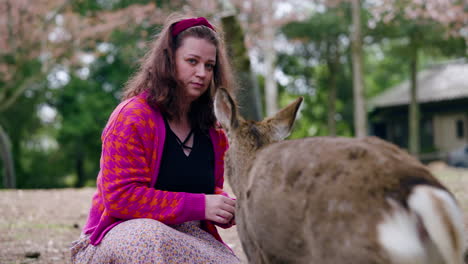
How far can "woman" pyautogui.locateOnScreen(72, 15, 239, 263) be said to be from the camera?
117 inches

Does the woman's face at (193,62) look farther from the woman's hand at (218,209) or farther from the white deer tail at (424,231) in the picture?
the white deer tail at (424,231)

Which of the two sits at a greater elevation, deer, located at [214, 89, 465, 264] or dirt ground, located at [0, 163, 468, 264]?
deer, located at [214, 89, 465, 264]

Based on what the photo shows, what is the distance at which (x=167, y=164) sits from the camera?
3277mm

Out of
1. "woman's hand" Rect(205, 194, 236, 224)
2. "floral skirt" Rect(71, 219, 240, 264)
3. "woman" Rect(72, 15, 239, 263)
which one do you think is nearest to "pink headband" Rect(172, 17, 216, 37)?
"woman" Rect(72, 15, 239, 263)

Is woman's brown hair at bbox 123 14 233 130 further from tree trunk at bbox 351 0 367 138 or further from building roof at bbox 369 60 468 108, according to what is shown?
building roof at bbox 369 60 468 108

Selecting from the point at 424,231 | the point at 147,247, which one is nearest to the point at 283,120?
the point at 147,247

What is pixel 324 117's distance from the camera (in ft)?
110

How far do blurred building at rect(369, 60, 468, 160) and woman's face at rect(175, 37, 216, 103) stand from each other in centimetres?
2369

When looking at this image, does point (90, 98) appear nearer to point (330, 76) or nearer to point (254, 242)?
point (330, 76)

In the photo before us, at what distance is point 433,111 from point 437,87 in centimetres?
133

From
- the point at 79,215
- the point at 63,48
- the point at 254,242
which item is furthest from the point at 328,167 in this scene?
the point at 63,48

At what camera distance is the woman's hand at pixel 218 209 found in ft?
10.3

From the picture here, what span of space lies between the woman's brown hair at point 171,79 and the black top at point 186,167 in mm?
121

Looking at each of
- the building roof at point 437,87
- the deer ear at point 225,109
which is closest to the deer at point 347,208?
the deer ear at point 225,109
